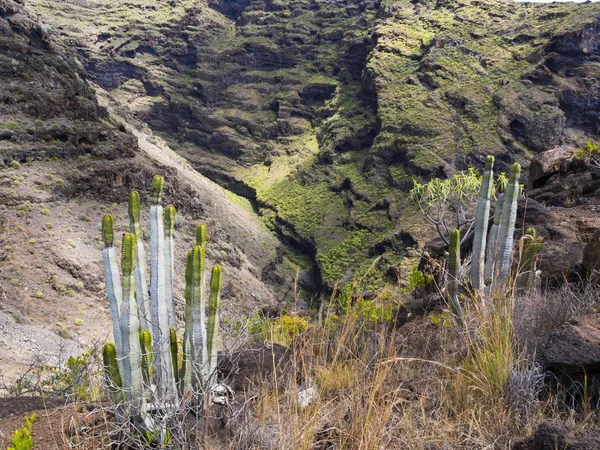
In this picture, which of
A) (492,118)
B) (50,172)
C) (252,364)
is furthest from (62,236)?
(492,118)

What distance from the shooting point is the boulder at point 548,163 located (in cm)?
1439

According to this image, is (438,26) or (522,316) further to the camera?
(438,26)

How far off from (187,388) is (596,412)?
2.45m

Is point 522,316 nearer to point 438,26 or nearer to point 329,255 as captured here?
point 329,255

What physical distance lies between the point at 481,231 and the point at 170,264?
11.6 feet

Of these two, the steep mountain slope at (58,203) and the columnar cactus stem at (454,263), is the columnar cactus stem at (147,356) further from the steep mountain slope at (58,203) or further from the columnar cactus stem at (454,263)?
the steep mountain slope at (58,203)

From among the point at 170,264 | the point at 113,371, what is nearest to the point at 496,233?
the point at 170,264

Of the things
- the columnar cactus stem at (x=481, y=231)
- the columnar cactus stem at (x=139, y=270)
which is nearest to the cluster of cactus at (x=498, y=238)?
the columnar cactus stem at (x=481, y=231)

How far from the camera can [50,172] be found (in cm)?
3002

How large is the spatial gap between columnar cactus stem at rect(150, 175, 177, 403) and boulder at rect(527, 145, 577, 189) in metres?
13.9

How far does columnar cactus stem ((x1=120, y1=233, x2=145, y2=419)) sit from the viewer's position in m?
3.00

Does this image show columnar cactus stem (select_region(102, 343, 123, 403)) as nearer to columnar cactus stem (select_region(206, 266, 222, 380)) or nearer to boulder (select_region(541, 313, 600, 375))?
columnar cactus stem (select_region(206, 266, 222, 380))

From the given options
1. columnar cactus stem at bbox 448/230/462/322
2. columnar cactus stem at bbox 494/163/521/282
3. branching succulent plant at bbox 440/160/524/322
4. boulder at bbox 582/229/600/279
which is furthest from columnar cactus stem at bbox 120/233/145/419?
boulder at bbox 582/229/600/279

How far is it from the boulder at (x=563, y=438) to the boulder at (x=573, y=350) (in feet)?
2.58
